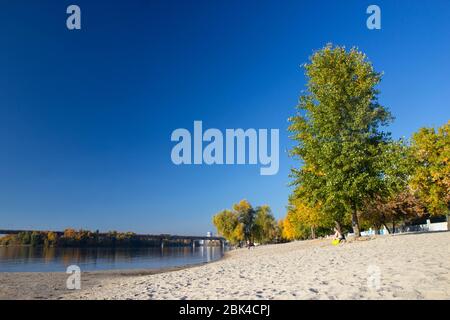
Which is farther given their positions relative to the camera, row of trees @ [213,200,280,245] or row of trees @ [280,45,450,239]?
row of trees @ [213,200,280,245]

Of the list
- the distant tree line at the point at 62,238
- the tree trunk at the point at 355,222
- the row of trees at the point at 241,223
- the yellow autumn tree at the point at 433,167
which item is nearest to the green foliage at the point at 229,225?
the row of trees at the point at 241,223

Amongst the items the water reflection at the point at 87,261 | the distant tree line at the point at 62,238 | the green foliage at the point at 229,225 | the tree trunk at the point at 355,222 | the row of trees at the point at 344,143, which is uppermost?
the row of trees at the point at 344,143

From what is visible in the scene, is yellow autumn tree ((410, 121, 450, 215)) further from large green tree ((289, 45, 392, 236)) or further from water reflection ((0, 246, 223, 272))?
water reflection ((0, 246, 223, 272))

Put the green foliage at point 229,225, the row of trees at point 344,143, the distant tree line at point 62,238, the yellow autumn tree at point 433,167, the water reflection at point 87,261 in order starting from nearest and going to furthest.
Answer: the row of trees at point 344,143, the yellow autumn tree at point 433,167, the water reflection at point 87,261, the green foliage at point 229,225, the distant tree line at point 62,238

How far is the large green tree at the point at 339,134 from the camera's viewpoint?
27391mm

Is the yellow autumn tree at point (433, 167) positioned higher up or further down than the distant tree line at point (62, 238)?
higher up

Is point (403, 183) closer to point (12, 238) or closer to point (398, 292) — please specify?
point (398, 292)

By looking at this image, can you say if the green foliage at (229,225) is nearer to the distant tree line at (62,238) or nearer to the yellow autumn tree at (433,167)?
the yellow autumn tree at (433,167)

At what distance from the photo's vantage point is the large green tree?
27391mm

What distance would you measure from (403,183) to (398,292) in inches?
886

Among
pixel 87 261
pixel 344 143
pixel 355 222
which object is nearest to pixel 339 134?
pixel 344 143

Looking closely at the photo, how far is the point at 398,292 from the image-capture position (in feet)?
28.4

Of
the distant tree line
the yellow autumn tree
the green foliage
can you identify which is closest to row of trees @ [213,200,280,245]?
the green foliage
